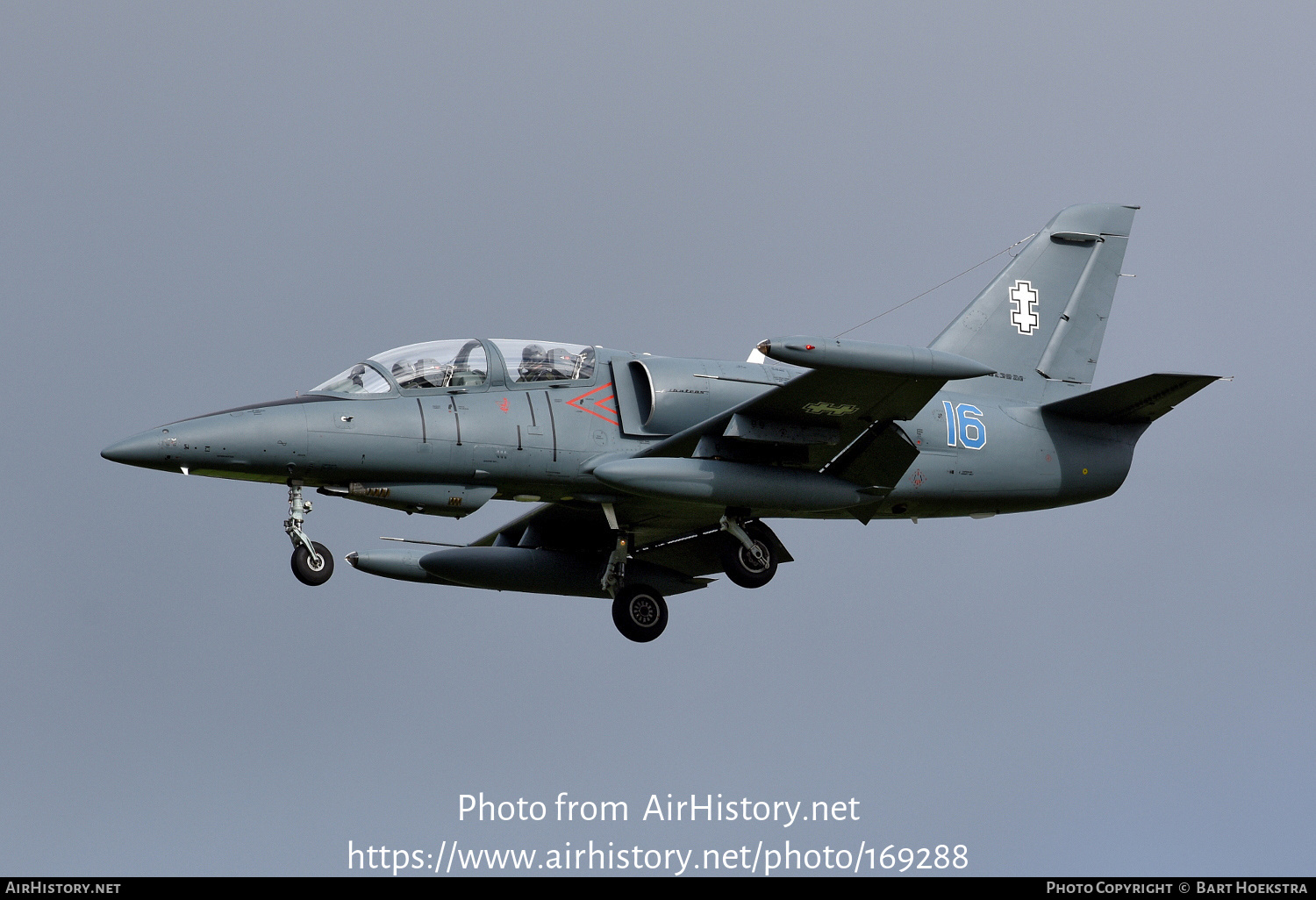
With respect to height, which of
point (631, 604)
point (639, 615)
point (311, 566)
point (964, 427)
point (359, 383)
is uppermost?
point (359, 383)

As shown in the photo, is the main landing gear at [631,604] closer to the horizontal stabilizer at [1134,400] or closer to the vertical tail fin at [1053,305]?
the vertical tail fin at [1053,305]

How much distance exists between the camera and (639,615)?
2045 cm

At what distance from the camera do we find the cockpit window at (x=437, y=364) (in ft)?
59.2

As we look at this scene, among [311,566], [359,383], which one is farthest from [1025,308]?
[311,566]

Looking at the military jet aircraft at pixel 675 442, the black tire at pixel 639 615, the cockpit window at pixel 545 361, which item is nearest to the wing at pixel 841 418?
the military jet aircraft at pixel 675 442

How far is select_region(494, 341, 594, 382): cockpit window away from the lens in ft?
60.5

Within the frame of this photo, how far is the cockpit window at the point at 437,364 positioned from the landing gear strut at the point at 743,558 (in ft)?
11.4

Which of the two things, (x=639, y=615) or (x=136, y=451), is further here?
(x=639, y=615)

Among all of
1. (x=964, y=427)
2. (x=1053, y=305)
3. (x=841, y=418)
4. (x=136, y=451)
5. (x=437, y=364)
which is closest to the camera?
(x=136, y=451)

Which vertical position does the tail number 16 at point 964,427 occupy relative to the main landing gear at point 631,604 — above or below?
above

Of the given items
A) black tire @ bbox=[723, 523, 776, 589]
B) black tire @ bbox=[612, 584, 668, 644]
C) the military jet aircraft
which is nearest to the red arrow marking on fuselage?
the military jet aircraft

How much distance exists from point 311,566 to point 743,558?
5179 millimetres

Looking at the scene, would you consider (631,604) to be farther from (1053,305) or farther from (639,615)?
(1053,305)

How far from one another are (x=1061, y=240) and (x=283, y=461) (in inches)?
457
